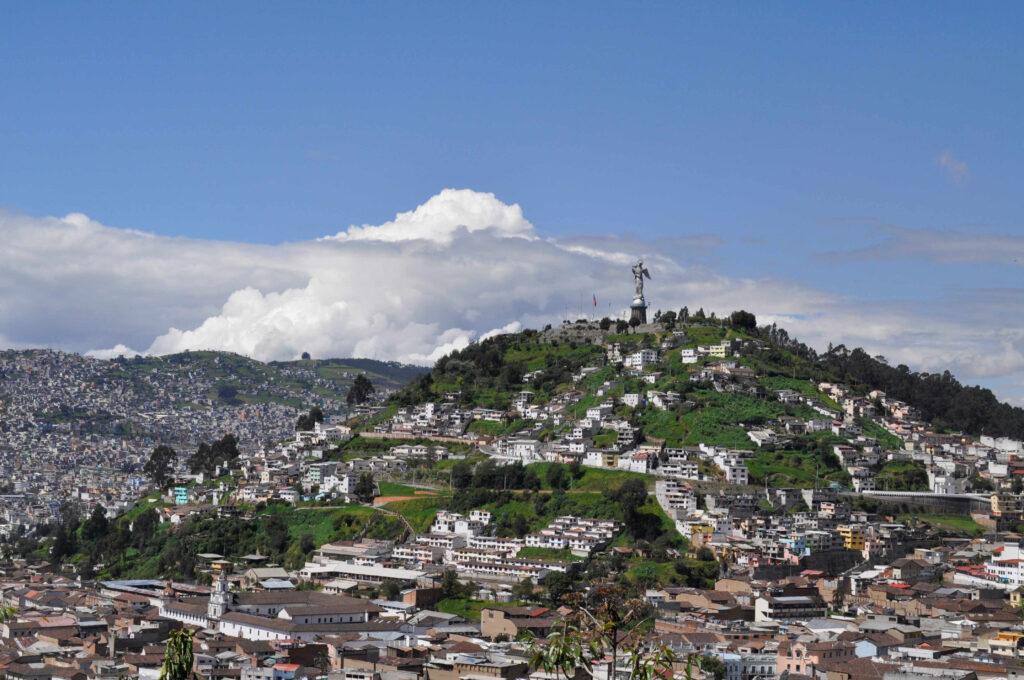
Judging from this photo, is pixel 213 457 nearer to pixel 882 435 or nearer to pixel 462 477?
pixel 462 477

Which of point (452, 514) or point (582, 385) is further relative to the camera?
point (582, 385)

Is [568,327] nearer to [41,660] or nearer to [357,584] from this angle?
[357,584]

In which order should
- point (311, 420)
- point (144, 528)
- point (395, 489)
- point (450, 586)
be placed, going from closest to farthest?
point (450, 586) < point (395, 489) < point (144, 528) < point (311, 420)

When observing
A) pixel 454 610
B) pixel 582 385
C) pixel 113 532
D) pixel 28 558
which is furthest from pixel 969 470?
pixel 28 558

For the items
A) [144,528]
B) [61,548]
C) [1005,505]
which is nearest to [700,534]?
[1005,505]

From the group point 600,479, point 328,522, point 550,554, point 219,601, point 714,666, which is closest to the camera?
point 714,666

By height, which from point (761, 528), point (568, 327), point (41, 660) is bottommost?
point (41, 660)

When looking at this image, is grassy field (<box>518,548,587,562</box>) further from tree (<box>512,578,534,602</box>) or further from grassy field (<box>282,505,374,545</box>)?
grassy field (<box>282,505,374,545</box>)
